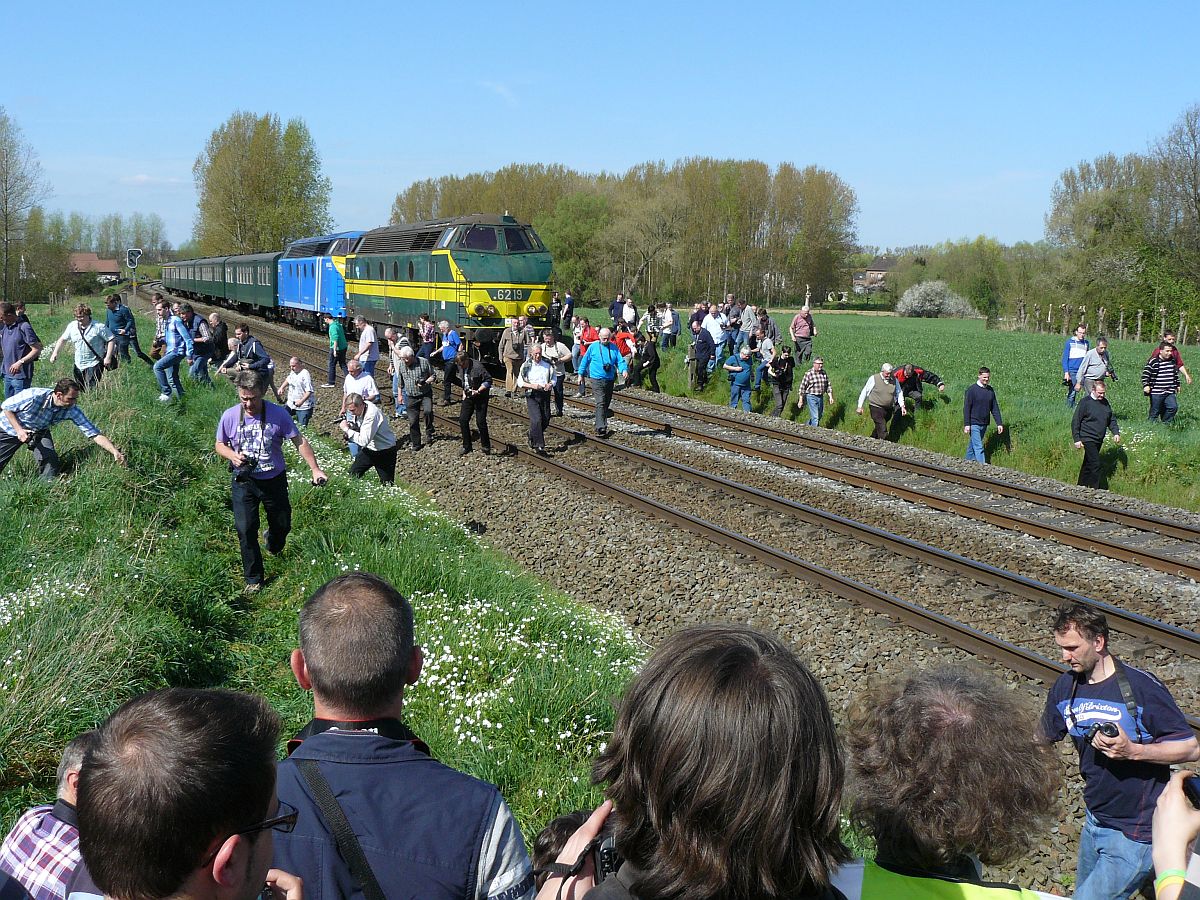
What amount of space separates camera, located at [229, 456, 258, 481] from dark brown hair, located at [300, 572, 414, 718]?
514cm

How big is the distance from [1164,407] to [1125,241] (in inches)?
1445

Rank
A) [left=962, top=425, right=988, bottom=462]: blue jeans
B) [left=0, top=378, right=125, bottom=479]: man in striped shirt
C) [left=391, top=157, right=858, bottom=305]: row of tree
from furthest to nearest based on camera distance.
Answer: [left=391, top=157, right=858, bottom=305]: row of tree
[left=962, top=425, right=988, bottom=462]: blue jeans
[left=0, top=378, right=125, bottom=479]: man in striped shirt

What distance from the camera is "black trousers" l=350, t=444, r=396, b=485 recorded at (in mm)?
10461

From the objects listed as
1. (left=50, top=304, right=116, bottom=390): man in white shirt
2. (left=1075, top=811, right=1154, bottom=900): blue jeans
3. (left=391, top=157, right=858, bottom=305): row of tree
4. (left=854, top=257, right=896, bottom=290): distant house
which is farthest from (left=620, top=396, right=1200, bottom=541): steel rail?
(left=854, top=257, right=896, bottom=290): distant house

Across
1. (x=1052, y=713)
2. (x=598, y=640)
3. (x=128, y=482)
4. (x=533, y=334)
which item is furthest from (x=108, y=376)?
(x=1052, y=713)

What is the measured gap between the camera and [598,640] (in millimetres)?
7246

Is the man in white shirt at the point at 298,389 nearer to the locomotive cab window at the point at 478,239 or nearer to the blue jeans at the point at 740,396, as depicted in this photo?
the blue jeans at the point at 740,396

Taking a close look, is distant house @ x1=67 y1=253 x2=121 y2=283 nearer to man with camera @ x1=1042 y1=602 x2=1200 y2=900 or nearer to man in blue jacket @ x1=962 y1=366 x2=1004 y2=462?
man in blue jacket @ x1=962 y1=366 x2=1004 y2=462

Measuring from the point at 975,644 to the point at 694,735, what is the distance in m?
6.42

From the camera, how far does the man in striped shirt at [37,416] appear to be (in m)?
9.23

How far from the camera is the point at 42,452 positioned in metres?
9.74

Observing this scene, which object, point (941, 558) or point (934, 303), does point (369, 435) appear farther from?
point (934, 303)

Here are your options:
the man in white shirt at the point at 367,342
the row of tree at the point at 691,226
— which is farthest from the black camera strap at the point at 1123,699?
the row of tree at the point at 691,226

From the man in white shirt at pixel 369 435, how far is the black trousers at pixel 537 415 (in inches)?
151
